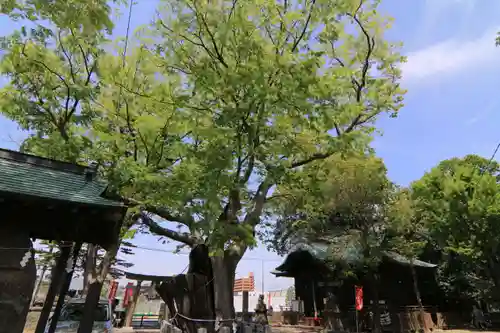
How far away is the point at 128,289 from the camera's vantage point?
31281mm

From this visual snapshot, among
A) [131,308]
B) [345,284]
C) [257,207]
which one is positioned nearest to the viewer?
[257,207]

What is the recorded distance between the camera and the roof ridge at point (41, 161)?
27.1 feet

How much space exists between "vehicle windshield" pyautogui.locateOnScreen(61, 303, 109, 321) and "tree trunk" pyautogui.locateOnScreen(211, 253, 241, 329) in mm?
5813

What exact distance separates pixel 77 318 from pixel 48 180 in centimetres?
916

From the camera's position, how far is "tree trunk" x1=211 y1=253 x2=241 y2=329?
37.5ft

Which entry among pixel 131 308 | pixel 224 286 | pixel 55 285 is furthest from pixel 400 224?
pixel 131 308

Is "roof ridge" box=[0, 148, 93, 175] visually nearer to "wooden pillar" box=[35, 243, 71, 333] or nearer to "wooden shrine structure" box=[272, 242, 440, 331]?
"wooden pillar" box=[35, 243, 71, 333]

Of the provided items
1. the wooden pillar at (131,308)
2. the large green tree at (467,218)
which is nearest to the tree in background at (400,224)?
the large green tree at (467,218)

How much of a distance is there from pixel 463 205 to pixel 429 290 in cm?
893

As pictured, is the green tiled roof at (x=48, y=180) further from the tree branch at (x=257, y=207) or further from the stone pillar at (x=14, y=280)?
the tree branch at (x=257, y=207)

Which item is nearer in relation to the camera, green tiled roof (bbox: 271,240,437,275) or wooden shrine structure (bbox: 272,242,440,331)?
green tiled roof (bbox: 271,240,437,275)

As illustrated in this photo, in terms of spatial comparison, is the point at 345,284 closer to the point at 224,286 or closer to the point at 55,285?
the point at 224,286

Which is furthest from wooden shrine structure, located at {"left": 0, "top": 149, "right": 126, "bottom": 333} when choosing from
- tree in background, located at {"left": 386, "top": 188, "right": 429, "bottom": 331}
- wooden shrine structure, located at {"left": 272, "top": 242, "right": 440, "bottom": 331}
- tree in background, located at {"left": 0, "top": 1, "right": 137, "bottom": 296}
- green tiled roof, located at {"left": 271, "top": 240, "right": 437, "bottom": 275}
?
wooden shrine structure, located at {"left": 272, "top": 242, "right": 440, "bottom": 331}

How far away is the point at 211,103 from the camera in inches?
385
